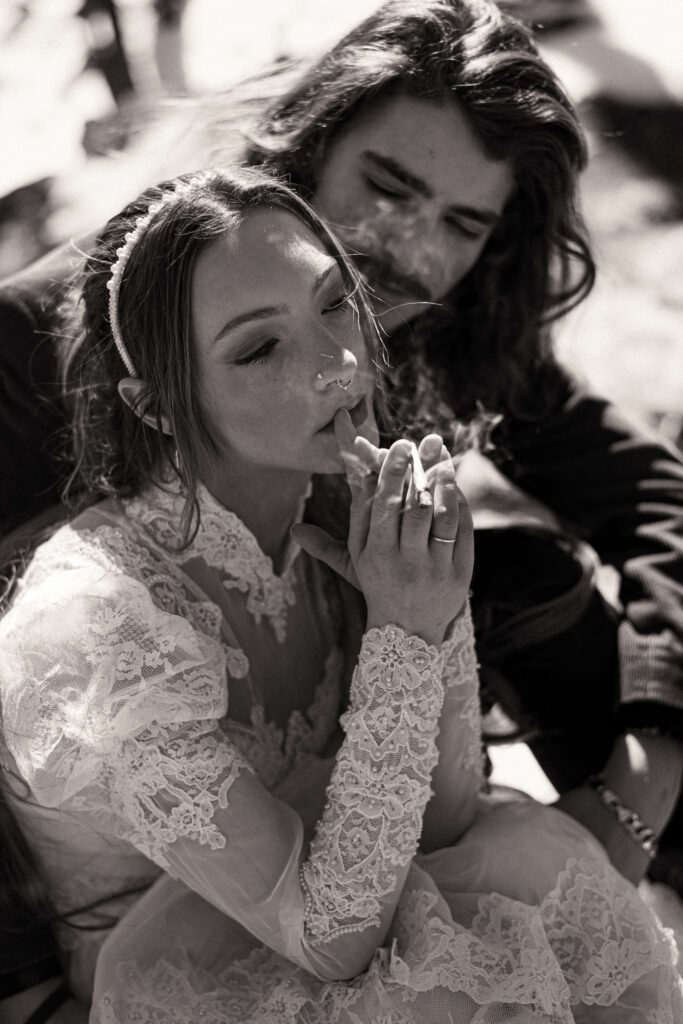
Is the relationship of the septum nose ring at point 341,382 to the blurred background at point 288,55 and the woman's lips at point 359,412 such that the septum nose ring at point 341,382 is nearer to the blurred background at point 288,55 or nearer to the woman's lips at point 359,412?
the woman's lips at point 359,412

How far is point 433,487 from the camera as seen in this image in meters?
1.65

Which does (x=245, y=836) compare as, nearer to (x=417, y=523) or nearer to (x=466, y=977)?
(x=466, y=977)

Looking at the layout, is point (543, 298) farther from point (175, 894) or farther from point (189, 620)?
point (175, 894)

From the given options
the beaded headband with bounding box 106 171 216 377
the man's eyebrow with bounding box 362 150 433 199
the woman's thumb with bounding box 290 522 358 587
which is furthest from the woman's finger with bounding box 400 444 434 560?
the man's eyebrow with bounding box 362 150 433 199

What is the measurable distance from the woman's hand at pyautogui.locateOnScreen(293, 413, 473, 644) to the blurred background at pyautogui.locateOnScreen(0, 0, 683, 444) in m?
1.40

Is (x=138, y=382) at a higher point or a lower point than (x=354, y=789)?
higher

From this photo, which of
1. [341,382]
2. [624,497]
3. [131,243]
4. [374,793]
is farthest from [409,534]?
[624,497]

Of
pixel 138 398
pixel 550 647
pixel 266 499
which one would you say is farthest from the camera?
pixel 550 647

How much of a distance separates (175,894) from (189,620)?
463 millimetres

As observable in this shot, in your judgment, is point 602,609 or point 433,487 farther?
point 602,609

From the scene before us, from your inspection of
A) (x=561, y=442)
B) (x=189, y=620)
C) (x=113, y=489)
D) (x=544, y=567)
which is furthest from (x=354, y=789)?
(x=561, y=442)

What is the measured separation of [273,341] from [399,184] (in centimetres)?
73

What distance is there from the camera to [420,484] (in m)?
1.63

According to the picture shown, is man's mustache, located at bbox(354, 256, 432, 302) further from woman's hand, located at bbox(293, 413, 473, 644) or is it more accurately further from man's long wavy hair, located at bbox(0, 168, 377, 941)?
woman's hand, located at bbox(293, 413, 473, 644)
